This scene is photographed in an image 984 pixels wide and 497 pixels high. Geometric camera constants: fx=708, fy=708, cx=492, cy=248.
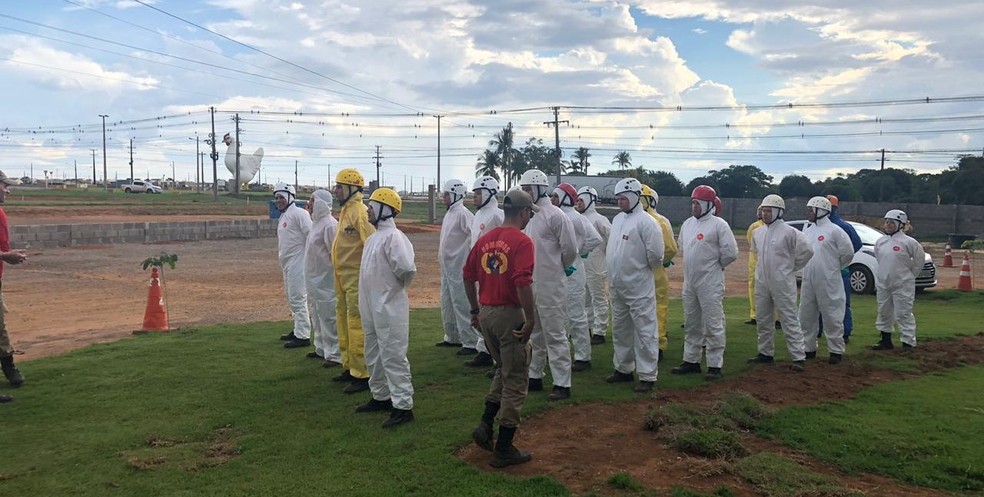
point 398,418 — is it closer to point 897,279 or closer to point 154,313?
point 154,313

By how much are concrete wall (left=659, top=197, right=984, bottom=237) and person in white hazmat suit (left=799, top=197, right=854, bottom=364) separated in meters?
39.4

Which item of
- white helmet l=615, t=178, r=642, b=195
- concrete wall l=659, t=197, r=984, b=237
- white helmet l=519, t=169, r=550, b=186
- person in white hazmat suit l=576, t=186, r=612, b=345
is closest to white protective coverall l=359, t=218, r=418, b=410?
white helmet l=519, t=169, r=550, b=186

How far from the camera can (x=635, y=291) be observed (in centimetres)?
760

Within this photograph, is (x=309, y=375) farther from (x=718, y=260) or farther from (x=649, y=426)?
(x=718, y=260)

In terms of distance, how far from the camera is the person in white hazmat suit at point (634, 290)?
7.45m

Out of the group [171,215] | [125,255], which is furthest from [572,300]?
[171,215]

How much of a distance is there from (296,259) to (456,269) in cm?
227

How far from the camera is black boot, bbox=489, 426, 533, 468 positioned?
524 cm

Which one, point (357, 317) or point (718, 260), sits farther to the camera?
point (718, 260)

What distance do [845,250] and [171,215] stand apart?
4274 centimetres

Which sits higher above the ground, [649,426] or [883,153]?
[883,153]

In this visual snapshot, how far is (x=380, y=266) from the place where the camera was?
6.31 m

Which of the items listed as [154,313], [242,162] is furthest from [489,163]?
[154,313]

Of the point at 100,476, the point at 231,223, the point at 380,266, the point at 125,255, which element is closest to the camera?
the point at 100,476
